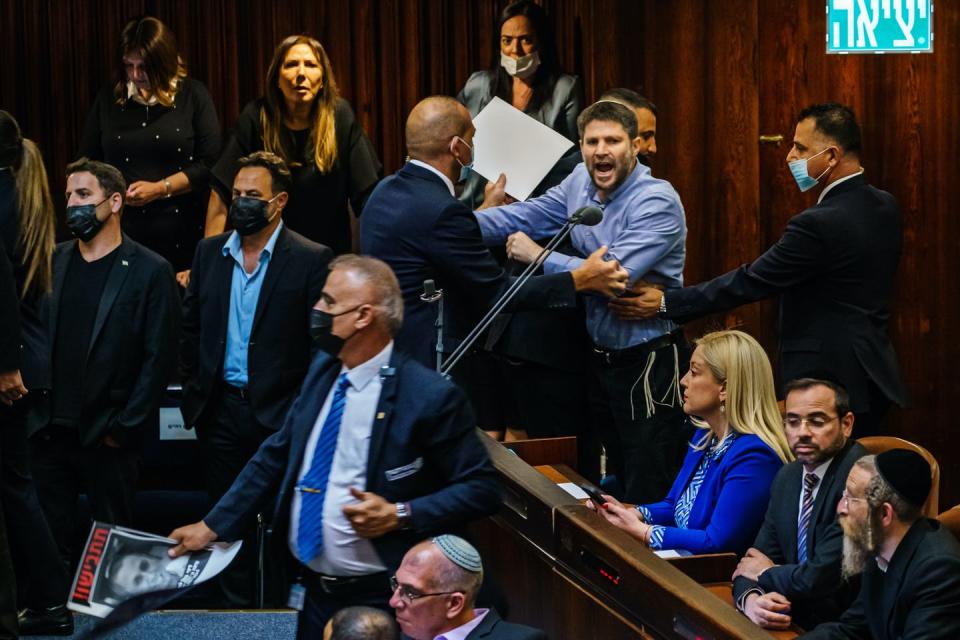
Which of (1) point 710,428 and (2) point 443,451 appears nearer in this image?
(2) point 443,451

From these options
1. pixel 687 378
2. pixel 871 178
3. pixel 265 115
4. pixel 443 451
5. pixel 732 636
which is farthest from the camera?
pixel 871 178

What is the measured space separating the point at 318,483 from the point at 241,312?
205cm

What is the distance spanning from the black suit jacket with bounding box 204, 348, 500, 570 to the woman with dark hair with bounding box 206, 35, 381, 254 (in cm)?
283

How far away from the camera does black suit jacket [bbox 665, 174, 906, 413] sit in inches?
195

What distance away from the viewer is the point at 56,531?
5238 mm

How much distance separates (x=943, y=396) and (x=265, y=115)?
316 centimetres

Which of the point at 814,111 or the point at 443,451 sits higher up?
the point at 814,111

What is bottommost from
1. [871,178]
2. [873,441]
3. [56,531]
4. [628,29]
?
[56,531]

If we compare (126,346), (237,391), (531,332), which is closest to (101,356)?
(126,346)

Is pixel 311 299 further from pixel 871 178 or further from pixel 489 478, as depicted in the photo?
pixel 871 178

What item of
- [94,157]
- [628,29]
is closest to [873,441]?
[628,29]

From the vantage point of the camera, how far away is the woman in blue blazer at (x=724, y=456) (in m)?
4.07

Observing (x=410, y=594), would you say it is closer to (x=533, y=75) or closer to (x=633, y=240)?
(x=633, y=240)

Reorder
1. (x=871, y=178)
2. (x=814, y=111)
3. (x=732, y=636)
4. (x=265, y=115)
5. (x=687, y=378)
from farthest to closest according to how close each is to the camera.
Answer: (x=871, y=178) → (x=265, y=115) → (x=814, y=111) → (x=687, y=378) → (x=732, y=636)
